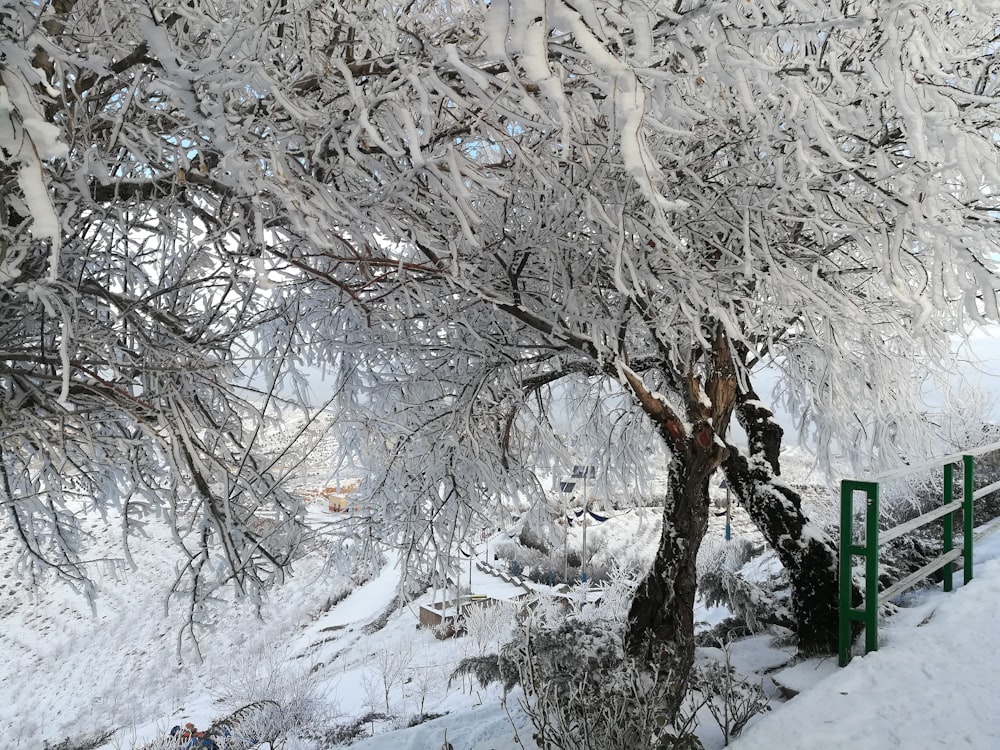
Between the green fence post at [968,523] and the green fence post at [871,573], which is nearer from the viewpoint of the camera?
the green fence post at [871,573]

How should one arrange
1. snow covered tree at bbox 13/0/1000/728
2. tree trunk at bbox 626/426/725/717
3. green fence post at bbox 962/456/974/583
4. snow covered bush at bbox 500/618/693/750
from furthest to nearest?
tree trunk at bbox 626/426/725/717 < green fence post at bbox 962/456/974/583 < snow covered bush at bbox 500/618/693/750 < snow covered tree at bbox 13/0/1000/728

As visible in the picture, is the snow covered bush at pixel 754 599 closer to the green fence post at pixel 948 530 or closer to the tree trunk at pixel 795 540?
the tree trunk at pixel 795 540

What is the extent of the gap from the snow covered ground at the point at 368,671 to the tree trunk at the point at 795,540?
388mm

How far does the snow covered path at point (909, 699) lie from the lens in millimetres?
2381

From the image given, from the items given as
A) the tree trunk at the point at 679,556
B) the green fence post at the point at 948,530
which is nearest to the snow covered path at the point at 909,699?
the green fence post at the point at 948,530

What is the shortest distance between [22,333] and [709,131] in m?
3.42

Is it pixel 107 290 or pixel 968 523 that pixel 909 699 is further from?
pixel 107 290

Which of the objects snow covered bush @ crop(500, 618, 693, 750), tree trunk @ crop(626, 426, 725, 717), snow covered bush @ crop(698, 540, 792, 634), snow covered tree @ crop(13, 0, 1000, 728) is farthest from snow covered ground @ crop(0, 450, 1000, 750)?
snow covered tree @ crop(13, 0, 1000, 728)

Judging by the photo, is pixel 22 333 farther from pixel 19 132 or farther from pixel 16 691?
pixel 16 691

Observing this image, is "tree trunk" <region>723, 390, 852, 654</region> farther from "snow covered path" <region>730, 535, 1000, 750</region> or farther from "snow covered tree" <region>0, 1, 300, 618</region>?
"snow covered tree" <region>0, 1, 300, 618</region>

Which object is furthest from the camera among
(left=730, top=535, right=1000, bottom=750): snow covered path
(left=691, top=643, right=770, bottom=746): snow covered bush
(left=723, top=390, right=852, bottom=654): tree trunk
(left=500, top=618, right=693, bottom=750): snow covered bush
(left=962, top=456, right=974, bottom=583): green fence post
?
(left=723, top=390, right=852, bottom=654): tree trunk

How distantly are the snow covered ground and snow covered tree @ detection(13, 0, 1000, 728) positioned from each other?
1.52 m

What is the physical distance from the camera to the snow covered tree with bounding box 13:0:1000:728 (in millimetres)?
1602

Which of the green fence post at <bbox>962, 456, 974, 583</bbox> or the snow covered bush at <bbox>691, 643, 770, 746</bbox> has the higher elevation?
the green fence post at <bbox>962, 456, 974, 583</bbox>
